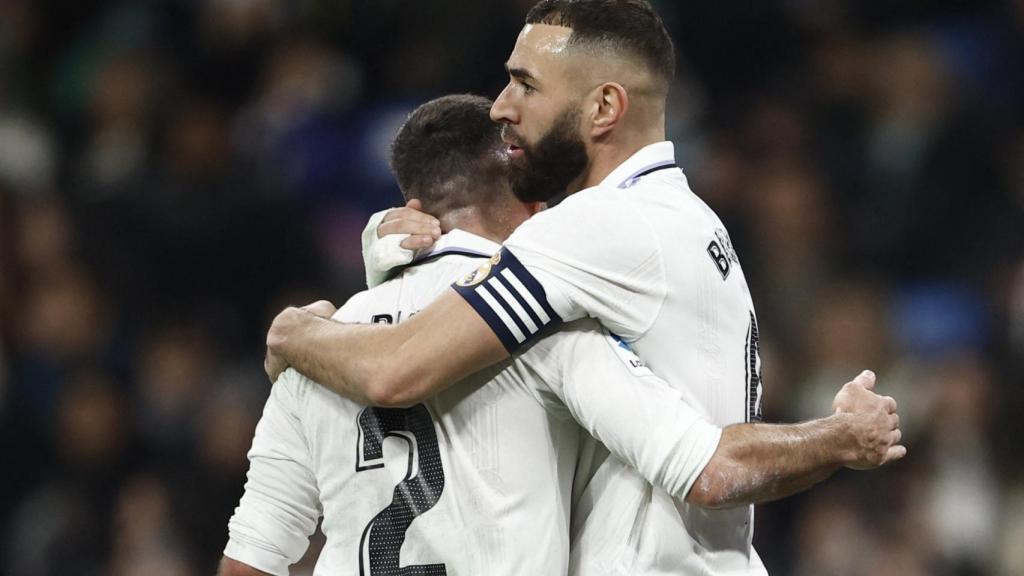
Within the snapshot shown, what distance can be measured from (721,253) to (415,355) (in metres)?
0.75

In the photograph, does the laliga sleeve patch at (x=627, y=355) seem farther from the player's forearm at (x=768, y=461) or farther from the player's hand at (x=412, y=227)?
the player's hand at (x=412, y=227)

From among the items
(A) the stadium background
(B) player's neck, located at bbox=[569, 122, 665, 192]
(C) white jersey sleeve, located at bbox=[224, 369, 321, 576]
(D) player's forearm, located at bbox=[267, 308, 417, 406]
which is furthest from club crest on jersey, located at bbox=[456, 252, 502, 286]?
(A) the stadium background

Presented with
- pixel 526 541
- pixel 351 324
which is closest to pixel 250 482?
pixel 351 324

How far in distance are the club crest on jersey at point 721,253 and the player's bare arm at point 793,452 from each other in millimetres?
376

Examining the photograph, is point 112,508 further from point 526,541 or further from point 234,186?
→ point 526,541

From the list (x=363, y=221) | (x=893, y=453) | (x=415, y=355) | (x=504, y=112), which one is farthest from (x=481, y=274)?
(x=363, y=221)

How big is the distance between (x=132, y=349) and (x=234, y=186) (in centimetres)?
101

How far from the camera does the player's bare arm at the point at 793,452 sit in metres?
3.05

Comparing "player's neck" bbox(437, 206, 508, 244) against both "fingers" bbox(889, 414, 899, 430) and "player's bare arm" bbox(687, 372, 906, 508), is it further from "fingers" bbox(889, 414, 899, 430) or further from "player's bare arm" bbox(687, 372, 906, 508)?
"fingers" bbox(889, 414, 899, 430)

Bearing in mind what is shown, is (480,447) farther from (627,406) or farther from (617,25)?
(617,25)

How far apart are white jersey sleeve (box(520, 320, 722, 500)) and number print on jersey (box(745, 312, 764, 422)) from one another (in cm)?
30

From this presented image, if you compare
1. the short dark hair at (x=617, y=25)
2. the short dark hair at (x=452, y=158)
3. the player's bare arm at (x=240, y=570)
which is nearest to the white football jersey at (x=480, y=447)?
the short dark hair at (x=452, y=158)

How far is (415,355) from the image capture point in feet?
10.1

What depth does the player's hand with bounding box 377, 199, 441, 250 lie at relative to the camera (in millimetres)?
3367
